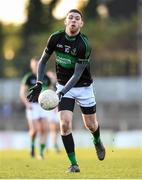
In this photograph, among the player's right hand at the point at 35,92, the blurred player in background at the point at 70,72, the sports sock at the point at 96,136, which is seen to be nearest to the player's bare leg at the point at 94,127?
the sports sock at the point at 96,136

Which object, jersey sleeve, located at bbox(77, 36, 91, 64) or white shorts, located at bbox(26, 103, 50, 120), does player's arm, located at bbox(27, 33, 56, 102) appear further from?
white shorts, located at bbox(26, 103, 50, 120)

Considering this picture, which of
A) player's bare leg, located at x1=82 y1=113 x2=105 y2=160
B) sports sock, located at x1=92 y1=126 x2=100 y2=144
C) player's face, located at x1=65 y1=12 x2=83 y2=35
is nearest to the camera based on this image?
player's face, located at x1=65 y1=12 x2=83 y2=35

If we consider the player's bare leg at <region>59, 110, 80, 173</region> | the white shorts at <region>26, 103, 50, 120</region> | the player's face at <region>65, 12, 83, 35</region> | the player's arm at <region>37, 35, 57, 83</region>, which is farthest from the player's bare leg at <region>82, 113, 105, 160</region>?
the white shorts at <region>26, 103, 50, 120</region>

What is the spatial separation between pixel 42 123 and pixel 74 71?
29.4 ft

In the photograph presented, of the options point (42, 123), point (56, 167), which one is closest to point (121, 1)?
point (42, 123)

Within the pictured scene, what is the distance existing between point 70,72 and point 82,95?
0.55 metres

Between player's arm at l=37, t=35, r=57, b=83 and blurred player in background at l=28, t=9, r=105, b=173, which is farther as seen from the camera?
player's arm at l=37, t=35, r=57, b=83

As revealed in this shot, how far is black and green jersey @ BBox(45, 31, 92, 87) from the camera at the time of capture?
1577 cm

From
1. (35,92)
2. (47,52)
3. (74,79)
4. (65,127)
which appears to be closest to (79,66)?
(74,79)

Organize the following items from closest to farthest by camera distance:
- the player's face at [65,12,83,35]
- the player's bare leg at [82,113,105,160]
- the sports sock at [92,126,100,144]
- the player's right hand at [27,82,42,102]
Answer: the player's face at [65,12,83,35] < the player's right hand at [27,82,42,102] < the player's bare leg at [82,113,105,160] < the sports sock at [92,126,100,144]

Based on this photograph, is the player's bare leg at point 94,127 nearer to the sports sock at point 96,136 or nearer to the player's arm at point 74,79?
the sports sock at point 96,136

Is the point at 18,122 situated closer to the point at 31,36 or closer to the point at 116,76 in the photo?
the point at 116,76

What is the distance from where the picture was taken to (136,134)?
3575 cm

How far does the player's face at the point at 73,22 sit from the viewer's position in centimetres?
1569
